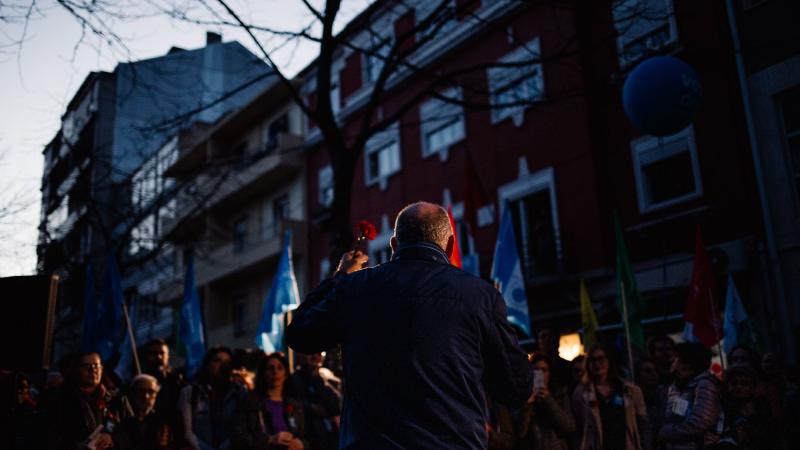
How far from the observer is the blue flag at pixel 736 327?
10648 mm

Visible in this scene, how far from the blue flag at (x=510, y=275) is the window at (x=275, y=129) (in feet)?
57.5

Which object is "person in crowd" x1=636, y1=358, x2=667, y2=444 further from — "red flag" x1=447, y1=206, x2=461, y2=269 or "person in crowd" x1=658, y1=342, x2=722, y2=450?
"red flag" x1=447, y1=206, x2=461, y2=269

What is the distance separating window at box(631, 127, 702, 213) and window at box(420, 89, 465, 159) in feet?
18.5

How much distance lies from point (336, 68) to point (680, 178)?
14232 millimetres

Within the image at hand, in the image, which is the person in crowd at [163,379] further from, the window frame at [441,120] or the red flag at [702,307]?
the window frame at [441,120]

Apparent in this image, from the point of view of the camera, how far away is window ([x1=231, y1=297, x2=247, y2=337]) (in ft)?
93.8

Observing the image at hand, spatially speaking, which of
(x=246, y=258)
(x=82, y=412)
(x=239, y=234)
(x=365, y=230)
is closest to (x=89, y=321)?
(x=82, y=412)

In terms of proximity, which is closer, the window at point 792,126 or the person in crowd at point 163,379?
the person in crowd at point 163,379

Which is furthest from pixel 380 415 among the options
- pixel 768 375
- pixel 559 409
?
pixel 768 375

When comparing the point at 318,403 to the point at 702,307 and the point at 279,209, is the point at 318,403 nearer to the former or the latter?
the point at 702,307

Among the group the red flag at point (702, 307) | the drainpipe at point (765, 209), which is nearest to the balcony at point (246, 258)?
the drainpipe at point (765, 209)

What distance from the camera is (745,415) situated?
5.91 m

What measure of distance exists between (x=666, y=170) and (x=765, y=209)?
8.49 feet

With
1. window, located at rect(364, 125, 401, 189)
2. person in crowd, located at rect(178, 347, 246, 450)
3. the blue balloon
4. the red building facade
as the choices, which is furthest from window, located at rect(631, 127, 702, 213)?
person in crowd, located at rect(178, 347, 246, 450)
